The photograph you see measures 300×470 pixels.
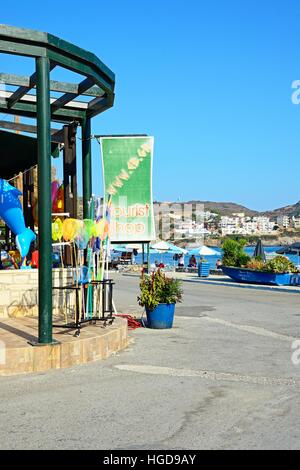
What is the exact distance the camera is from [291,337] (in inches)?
432

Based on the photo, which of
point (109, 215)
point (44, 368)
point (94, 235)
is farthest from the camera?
point (109, 215)

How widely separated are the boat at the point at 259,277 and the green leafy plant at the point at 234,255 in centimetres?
64

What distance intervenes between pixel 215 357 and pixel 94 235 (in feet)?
9.96

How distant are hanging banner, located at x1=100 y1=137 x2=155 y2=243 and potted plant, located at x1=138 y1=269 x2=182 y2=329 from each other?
6040 millimetres

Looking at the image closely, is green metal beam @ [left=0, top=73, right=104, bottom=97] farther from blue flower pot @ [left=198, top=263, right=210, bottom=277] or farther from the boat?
blue flower pot @ [left=198, top=263, right=210, bottom=277]

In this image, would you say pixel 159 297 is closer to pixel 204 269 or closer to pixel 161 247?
pixel 204 269

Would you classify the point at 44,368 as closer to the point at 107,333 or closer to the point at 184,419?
the point at 107,333

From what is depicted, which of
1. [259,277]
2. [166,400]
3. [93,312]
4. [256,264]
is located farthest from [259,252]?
[166,400]

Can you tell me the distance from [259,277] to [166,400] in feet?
68.6

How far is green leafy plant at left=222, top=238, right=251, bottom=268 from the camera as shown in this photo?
2970cm

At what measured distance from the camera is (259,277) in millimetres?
26641

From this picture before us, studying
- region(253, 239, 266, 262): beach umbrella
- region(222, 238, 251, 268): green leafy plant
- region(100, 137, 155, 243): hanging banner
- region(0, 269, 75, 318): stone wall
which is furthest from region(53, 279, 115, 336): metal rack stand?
region(253, 239, 266, 262): beach umbrella

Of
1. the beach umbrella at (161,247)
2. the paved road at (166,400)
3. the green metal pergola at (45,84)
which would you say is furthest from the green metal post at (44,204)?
the beach umbrella at (161,247)

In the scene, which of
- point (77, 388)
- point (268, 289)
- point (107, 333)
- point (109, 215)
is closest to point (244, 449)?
point (77, 388)
